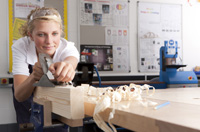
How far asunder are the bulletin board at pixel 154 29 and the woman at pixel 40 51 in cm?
286

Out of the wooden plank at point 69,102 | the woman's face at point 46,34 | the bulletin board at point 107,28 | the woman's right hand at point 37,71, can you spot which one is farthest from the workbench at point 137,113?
the bulletin board at point 107,28

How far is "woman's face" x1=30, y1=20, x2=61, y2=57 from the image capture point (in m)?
1.30

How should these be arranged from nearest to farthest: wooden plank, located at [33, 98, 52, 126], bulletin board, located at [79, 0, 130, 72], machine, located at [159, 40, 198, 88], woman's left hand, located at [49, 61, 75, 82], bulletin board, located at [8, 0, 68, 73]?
wooden plank, located at [33, 98, 52, 126], woman's left hand, located at [49, 61, 75, 82], machine, located at [159, 40, 198, 88], bulletin board, located at [8, 0, 68, 73], bulletin board, located at [79, 0, 130, 72]

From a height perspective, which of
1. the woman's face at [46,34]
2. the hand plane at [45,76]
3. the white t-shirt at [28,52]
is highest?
the woman's face at [46,34]

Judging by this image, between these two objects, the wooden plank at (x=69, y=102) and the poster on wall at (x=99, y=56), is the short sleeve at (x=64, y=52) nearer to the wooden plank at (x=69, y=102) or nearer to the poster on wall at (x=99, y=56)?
the wooden plank at (x=69, y=102)

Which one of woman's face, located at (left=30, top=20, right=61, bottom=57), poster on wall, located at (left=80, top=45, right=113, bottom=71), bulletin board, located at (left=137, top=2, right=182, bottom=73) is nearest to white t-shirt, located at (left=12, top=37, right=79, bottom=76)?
woman's face, located at (left=30, top=20, right=61, bottom=57)

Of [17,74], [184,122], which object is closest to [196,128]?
[184,122]

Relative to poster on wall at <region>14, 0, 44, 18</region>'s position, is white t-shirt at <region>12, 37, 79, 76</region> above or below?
below

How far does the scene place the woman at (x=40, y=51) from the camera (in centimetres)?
108

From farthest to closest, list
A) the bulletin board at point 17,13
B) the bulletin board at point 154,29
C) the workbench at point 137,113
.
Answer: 1. the bulletin board at point 154,29
2. the bulletin board at point 17,13
3. the workbench at point 137,113

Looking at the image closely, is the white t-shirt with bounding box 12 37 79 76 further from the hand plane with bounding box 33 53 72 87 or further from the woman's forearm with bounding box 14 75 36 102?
the hand plane with bounding box 33 53 72 87

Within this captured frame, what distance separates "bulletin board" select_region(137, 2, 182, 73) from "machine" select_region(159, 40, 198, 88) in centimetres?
72

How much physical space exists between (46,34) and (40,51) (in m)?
0.14

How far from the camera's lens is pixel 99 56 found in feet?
13.1
